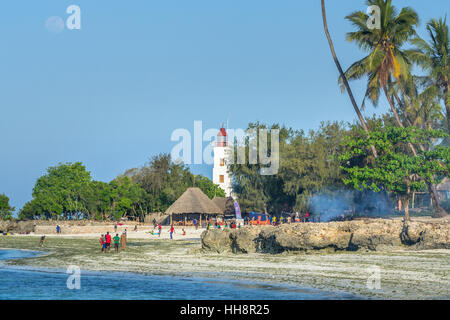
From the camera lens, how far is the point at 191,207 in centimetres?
6331

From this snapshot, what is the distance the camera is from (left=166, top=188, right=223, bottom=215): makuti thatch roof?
2483 inches

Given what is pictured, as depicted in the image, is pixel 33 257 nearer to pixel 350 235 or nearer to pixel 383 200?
pixel 350 235

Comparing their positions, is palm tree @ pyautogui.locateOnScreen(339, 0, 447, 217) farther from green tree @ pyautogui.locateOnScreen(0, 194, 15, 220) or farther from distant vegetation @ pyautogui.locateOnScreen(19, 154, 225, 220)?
→ green tree @ pyautogui.locateOnScreen(0, 194, 15, 220)

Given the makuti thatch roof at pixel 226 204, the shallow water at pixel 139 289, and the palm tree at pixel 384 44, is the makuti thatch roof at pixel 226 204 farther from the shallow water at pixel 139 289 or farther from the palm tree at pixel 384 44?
the shallow water at pixel 139 289

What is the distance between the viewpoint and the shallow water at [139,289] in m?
18.5

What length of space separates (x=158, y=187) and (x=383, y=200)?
3732cm

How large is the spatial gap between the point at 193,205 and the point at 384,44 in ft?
99.9

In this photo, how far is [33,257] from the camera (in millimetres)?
33125

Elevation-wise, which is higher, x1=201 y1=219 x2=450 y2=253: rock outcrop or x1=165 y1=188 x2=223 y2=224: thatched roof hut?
x1=165 y1=188 x2=223 y2=224: thatched roof hut

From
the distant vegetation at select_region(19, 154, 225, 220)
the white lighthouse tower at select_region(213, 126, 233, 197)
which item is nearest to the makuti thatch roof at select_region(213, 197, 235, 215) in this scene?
the distant vegetation at select_region(19, 154, 225, 220)

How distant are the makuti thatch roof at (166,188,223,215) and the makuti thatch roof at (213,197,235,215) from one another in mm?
3032

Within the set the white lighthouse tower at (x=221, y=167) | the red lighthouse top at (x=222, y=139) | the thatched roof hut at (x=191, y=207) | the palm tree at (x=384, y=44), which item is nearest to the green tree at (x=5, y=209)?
the thatched roof hut at (x=191, y=207)

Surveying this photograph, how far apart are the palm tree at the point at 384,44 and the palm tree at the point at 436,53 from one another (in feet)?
7.34
